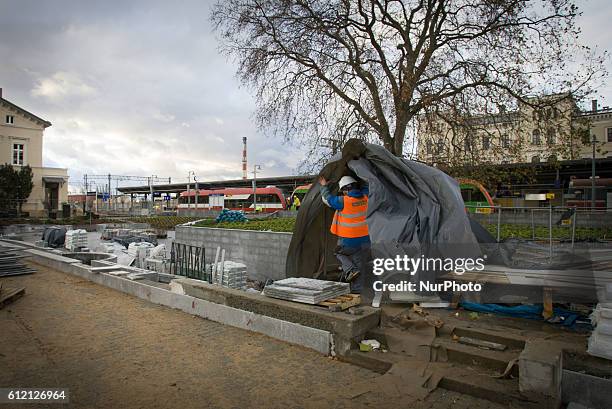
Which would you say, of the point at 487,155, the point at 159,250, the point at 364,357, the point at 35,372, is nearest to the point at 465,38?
the point at 487,155

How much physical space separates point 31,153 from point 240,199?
937 inches

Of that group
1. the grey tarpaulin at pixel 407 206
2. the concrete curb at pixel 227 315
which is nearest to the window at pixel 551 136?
the grey tarpaulin at pixel 407 206

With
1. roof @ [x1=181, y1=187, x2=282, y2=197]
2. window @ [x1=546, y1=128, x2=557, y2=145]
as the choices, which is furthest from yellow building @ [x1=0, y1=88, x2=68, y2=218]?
window @ [x1=546, y1=128, x2=557, y2=145]

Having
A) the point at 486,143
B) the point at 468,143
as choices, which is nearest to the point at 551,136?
the point at 486,143

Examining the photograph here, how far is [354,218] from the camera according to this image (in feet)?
21.1

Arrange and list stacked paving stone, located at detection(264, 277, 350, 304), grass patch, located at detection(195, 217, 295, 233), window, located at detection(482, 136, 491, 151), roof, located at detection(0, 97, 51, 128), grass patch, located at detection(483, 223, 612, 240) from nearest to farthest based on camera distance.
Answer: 1. stacked paving stone, located at detection(264, 277, 350, 304)
2. grass patch, located at detection(483, 223, 612, 240)
3. window, located at detection(482, 136, 491, 151)
4. grass patch, located at detection(195, 217, 295, 233)
5. roof, located at detection(0, 97, 51, 128)

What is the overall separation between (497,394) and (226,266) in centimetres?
641

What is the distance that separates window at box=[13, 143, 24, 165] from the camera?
41.0m

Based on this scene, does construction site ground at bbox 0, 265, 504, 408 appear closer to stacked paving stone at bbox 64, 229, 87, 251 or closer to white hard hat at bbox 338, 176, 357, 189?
white hard hat at bbox 338, 176, 357, 189

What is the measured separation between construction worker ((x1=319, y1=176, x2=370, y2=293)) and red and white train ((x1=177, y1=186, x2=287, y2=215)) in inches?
1323

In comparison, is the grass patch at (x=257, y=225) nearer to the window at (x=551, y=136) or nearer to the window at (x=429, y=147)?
the window at (x=429, y=147)

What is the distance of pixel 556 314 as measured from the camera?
15.3 feet

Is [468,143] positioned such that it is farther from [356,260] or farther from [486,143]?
[356,260]

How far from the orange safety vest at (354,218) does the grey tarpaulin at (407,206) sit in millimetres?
392
